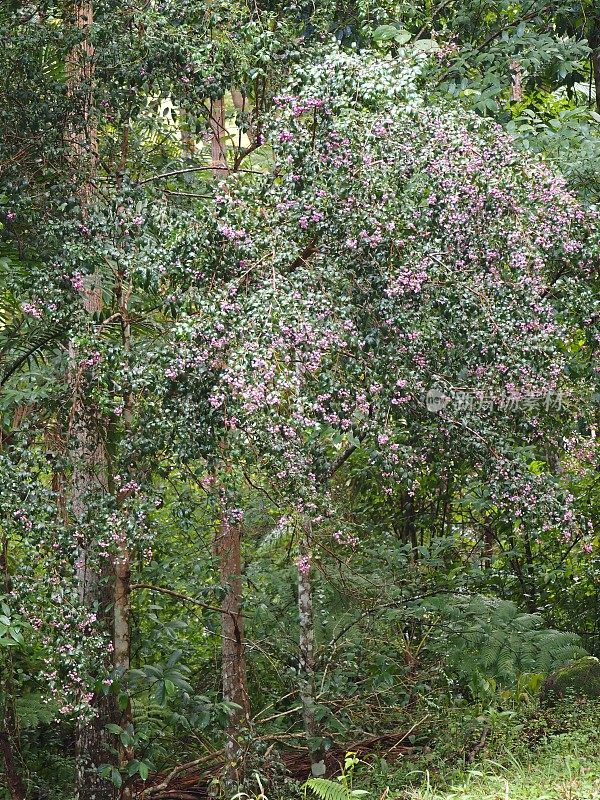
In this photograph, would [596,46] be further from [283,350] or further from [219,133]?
[283,350]

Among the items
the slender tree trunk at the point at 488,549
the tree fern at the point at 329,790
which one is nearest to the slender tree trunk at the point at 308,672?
the tree fern at the point at 329,790

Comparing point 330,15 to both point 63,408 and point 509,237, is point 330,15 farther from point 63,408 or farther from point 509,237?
point 63,408

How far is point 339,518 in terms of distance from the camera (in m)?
5.14

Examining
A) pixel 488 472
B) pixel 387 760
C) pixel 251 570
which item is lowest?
pixel 387 760

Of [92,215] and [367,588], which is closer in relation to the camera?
[92,215]

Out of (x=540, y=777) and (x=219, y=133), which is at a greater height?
(x=219, y=133)

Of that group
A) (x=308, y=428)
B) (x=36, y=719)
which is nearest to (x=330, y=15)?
(x=308, y=428)

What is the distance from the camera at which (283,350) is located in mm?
3990

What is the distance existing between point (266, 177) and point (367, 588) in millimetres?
3080

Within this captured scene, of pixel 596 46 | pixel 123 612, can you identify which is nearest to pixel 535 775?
pixel 123 612

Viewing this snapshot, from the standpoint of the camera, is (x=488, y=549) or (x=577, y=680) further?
(x=488, y=549)

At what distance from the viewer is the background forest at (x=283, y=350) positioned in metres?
4.29

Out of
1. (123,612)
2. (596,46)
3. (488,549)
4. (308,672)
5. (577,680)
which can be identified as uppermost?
(596,46)

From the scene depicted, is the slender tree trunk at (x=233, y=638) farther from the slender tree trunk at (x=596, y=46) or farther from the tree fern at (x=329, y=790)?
the slender tree trunk at (x=596, y=46)
